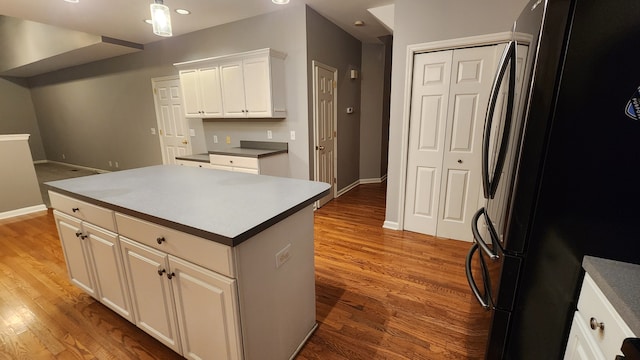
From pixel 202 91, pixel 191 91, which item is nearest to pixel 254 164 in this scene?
pixel 202 91

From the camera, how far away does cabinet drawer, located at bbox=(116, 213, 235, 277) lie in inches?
42.3

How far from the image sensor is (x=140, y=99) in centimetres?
526

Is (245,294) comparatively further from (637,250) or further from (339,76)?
(339,76)

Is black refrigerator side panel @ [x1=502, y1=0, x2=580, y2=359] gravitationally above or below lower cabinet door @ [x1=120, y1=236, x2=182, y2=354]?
above

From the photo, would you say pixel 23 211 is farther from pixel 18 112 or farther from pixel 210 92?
pixel 18 112

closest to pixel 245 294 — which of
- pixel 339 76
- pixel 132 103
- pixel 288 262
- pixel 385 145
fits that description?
pixel 288 262

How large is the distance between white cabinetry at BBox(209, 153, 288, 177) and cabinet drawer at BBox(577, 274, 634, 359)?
3.06m

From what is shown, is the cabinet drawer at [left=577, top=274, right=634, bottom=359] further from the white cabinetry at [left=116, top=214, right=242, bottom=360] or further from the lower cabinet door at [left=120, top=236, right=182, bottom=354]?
the lower cabinet door at [left=120, top=236, right=182, bottom=354]

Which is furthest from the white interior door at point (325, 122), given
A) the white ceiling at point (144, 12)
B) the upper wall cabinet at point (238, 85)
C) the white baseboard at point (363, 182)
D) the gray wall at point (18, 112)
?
the gray wall at point (18, 112)

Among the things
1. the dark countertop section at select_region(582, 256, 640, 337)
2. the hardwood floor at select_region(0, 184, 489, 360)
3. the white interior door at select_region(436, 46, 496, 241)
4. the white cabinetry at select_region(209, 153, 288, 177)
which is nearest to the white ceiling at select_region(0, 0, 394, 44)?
Answer: the white interior door at select_region(436, 46, 496, 241)

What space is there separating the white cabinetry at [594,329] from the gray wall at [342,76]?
10.2ft

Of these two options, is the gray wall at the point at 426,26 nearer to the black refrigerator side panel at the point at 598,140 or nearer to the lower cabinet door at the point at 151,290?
the black refrigerator side panel at the point at 598,140

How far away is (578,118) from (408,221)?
2.49 m

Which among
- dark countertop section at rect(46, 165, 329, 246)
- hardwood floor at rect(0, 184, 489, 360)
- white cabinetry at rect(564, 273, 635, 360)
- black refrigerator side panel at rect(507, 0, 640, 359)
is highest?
black refrigerator side panel at rect(507, 0, 640, 359)
